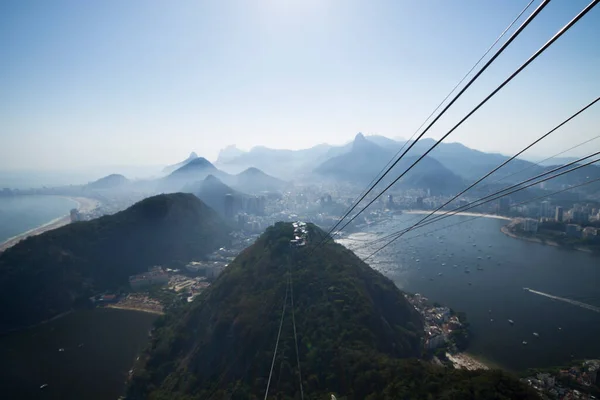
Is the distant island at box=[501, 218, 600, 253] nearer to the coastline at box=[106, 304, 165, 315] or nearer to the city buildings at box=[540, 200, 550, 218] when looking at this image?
the city buildings at box=[540, 200, 550, 218]

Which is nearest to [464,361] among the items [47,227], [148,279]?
[148,279]

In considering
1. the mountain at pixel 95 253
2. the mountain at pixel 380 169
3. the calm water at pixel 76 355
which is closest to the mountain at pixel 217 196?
the mountain at pixel 95 253

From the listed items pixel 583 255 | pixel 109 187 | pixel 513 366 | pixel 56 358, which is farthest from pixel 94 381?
pixel 109 187

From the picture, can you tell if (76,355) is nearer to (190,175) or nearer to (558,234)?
(558,234)

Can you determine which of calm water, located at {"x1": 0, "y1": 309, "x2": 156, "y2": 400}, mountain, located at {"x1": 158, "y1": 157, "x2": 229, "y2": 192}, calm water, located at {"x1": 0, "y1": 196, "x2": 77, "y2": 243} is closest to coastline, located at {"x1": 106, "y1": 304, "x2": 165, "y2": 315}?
calm water, located at {"x1": 0, "y1": 309, "x2": 156, "y2": 400}

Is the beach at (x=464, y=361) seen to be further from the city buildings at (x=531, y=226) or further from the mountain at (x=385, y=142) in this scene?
the mountain at (x=385, y=142)

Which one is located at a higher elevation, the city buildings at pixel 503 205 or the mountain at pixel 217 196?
the mountain at pixel 217 196

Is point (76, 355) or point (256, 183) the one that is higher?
point (256, 183)
